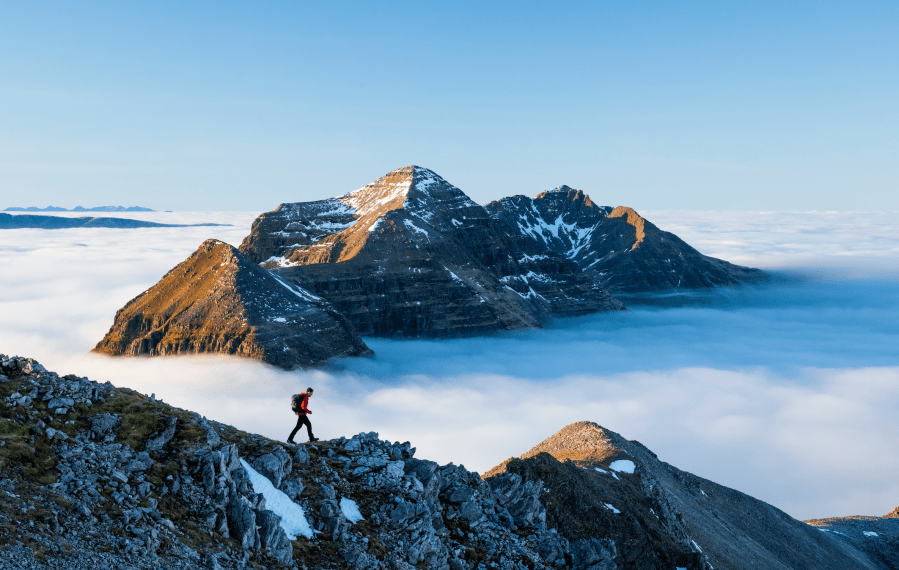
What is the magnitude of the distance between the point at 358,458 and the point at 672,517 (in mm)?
52860

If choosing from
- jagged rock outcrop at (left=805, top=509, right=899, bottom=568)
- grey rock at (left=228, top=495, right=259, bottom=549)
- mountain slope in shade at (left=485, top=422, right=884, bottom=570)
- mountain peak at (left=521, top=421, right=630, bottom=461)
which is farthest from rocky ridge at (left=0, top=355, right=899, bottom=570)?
jagged rock outcrop at (left=805, top=509, right=899, bottom=568)

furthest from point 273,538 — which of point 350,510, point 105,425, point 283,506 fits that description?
point 105,425

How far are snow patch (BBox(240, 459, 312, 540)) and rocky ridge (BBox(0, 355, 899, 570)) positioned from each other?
90mm

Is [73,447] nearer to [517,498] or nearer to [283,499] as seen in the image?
[283,499]

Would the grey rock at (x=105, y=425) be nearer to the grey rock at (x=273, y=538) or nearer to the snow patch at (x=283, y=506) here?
the snow patch at (x=283, y=506)

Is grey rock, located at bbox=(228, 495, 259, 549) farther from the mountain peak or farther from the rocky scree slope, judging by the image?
the mountain peak

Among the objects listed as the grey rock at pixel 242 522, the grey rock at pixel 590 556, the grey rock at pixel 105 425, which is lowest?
the grey rock at pixel 590 556

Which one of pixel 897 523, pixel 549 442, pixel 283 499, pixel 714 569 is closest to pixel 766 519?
pixel 549 442

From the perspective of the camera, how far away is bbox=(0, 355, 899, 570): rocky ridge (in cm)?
3062

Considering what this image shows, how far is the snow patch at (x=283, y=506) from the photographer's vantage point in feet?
126

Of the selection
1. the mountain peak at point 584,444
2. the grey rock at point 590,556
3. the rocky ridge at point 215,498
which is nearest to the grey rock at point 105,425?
the rocky ridge at point 215,498

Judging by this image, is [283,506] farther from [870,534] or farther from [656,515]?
[870,534]

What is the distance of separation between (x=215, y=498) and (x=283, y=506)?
4.47m

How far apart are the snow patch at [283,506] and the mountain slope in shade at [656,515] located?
2505cm
